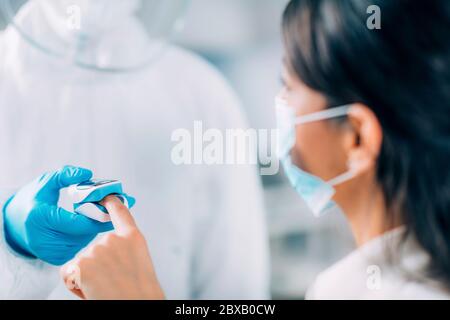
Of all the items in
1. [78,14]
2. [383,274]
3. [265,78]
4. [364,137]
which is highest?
[78,14]

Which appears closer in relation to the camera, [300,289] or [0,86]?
[0,86]

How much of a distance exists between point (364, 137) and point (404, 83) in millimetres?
115

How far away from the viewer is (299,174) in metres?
A: 1.06

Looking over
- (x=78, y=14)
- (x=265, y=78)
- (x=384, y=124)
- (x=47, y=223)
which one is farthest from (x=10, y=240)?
(x=384, y=124)

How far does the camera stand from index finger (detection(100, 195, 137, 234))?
0.84 m

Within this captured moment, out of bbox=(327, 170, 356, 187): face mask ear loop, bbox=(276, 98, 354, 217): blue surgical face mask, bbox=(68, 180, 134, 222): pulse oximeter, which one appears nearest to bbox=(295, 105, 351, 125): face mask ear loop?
bbox=(276, 98, 354, 217): blue surgical face mask

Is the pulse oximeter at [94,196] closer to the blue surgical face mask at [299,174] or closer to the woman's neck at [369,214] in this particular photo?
the blue surgical face mask at [299,174]

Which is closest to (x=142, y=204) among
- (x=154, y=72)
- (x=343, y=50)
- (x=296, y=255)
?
(x=154, y=72)

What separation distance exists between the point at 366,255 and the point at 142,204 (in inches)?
18.2

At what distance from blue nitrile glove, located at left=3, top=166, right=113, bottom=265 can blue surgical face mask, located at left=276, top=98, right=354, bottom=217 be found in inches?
14.1

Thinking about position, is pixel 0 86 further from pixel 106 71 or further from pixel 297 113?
pixel 297 113

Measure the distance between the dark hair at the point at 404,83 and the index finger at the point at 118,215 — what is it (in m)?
0.39

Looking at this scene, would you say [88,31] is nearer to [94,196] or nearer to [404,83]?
[94,196]
